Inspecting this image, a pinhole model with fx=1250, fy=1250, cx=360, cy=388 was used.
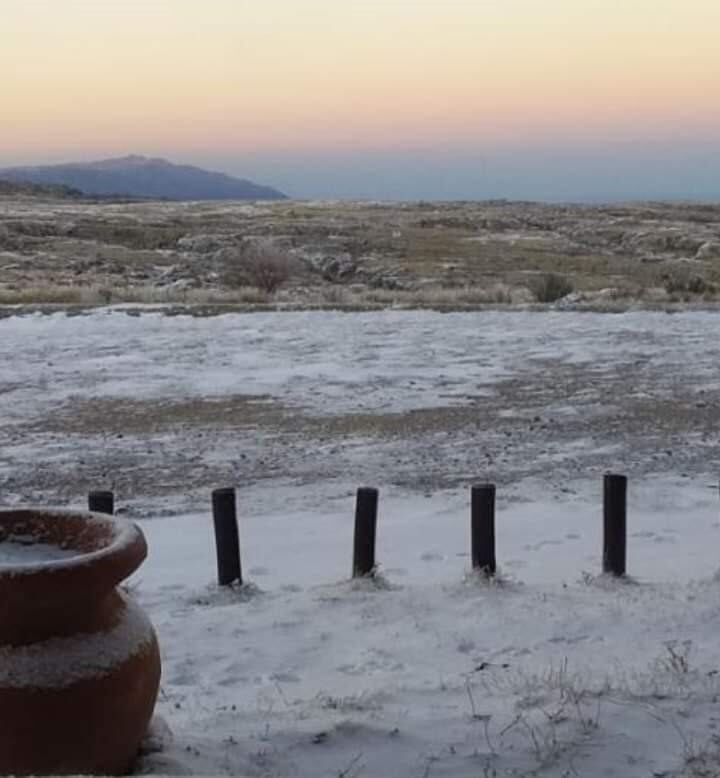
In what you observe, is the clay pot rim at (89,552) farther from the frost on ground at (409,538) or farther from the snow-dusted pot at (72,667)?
the frost on ground at (409,538)

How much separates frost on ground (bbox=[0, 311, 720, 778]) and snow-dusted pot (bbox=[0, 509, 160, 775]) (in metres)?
0.38

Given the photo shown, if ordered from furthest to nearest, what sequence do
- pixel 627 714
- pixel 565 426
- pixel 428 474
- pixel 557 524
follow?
pixel 565 426 → pixel 428 474 → pixel 557 524 → pixel 627 714

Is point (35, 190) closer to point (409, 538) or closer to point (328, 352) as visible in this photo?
point (328, 352)

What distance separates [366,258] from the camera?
47.1 meters

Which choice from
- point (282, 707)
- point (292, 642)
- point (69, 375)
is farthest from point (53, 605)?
point (69, 375)

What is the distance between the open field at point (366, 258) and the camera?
27719 mm

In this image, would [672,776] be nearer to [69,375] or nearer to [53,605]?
[53,605]

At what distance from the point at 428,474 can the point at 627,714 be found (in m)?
5.52

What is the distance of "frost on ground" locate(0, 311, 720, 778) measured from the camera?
4.93 m

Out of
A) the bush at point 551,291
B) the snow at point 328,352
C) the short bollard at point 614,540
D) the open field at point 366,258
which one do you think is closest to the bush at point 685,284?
the open field at point 366,258

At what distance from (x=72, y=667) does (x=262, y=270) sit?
1191 inches

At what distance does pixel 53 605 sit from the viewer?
4.11 meters

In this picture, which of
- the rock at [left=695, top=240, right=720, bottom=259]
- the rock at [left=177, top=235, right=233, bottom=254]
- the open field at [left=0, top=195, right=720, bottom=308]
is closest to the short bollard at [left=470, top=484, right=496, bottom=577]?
the open field at [left=0, top=195, right=720, bottom=308]

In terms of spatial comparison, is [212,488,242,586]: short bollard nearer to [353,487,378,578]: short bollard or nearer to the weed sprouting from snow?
the weed sprouting from snow
